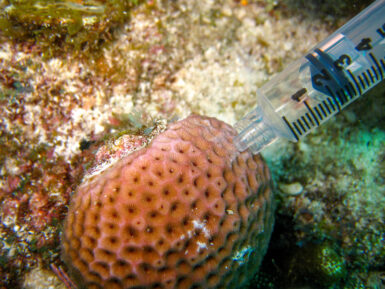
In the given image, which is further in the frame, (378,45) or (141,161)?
(378,45)

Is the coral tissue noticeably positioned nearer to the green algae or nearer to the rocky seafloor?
the rocky seafloor

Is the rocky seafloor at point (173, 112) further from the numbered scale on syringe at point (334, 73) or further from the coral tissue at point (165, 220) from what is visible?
the numbered scale on syringe at point (334, 73)

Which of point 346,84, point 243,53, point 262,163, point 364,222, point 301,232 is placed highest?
point 243,53

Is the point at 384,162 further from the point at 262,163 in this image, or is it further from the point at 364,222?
the point at 262,163

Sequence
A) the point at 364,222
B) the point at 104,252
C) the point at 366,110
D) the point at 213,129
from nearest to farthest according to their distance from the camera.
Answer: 1. the point at 104,252
2. the point at 213,129
3. the point at 364,222
4. the point at 366,110

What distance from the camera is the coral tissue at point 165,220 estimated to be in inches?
67.3

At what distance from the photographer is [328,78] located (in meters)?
1.96

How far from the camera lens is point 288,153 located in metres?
2.90

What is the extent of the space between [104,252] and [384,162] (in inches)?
125

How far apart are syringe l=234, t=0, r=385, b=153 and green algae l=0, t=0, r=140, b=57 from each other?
5.88ft

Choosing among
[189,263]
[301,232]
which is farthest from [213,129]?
[301,232]

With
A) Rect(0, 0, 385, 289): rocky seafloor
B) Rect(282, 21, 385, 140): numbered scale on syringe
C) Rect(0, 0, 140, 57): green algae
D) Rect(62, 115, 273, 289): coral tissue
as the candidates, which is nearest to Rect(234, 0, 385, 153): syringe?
Rect(282, 21, 385, 140): numbered scale on syringe

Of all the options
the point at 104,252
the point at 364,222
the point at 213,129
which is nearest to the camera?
the point at 104,252

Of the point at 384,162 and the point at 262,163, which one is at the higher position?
the point at 262,163
